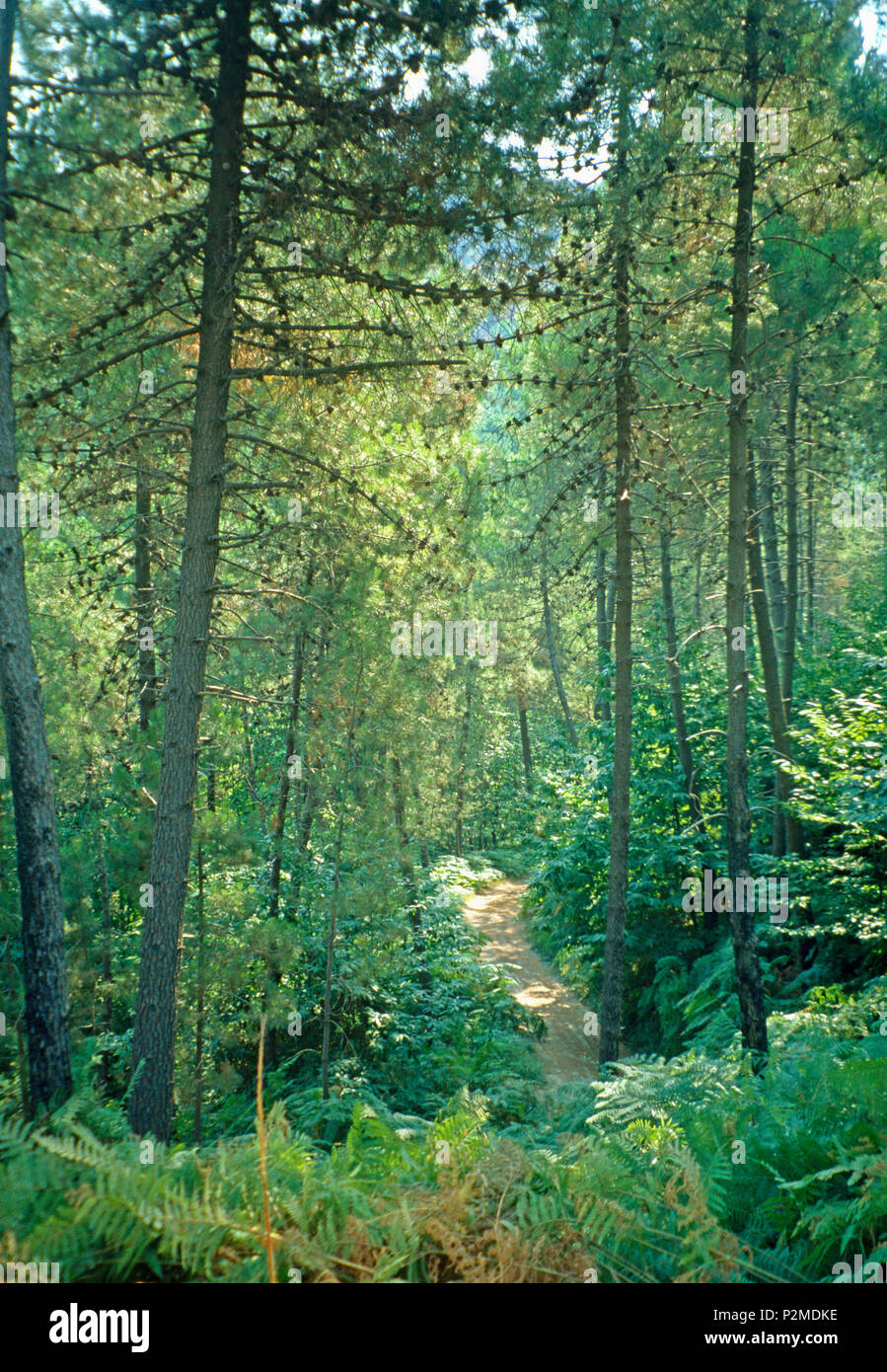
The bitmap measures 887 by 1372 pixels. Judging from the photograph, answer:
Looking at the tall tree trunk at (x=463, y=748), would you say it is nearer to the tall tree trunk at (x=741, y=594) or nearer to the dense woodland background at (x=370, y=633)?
the dense woodland background at (x=370, y=633)

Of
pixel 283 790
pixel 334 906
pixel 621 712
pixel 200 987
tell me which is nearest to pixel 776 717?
pixel 621 712

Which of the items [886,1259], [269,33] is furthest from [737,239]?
[886,1259]

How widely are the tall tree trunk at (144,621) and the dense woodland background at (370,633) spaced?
0.54 feet

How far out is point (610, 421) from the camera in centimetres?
959

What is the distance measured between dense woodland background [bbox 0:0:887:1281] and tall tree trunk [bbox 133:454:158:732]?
0.54 ft

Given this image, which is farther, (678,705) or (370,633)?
(678,705)

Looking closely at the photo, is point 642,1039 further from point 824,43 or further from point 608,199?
point 824,43

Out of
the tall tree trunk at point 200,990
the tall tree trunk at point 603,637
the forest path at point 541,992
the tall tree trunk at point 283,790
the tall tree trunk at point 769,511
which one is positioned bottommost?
the forest path at point 541,992

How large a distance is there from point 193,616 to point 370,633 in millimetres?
2753

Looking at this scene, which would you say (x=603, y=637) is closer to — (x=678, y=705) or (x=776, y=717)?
(x=678, y=705)

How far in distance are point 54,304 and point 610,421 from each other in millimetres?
6286

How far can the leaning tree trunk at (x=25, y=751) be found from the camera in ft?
18.8

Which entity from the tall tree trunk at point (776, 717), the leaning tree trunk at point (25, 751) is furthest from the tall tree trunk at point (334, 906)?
the tall tree trunk at point (776, 717)

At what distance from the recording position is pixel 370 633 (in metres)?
8.84
